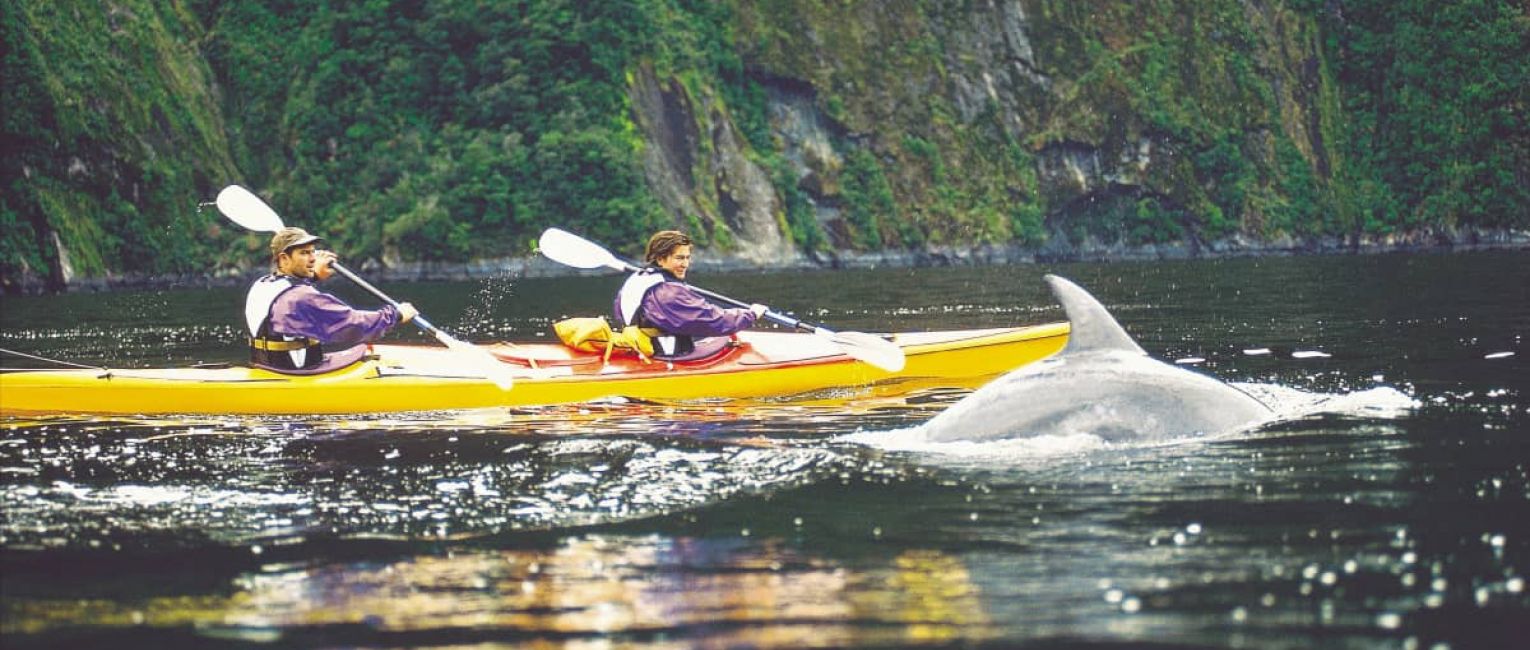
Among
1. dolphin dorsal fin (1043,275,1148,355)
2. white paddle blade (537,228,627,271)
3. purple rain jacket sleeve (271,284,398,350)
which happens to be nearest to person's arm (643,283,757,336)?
white paddle blade (537,228,627,271)

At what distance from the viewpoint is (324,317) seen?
13977mm

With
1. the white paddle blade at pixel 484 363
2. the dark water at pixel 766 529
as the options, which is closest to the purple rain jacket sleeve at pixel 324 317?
the dark water at pixel 766 529

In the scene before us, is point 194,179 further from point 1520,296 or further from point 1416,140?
point 1416,140

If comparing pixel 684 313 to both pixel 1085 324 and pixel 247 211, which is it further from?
pixel 1085 324

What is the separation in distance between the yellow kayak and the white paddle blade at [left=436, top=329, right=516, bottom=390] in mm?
107

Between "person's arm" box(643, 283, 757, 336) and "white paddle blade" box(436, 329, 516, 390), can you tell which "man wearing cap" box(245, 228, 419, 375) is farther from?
"person's arm" box(643, 283, 757, 336)

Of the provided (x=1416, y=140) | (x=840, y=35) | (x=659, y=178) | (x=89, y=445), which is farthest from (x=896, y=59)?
(x=89, y=445)

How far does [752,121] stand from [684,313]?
82.5 m

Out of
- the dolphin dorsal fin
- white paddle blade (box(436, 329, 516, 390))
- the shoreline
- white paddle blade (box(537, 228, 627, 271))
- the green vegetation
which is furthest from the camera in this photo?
the green vegetation

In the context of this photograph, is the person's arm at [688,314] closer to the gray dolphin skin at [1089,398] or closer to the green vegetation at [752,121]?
the gray dolphin skin at [1089,398]

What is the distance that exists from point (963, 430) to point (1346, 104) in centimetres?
12190

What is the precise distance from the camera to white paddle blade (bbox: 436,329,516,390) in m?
14.2

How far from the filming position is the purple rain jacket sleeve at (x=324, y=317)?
545 inches

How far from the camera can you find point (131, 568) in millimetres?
7723
